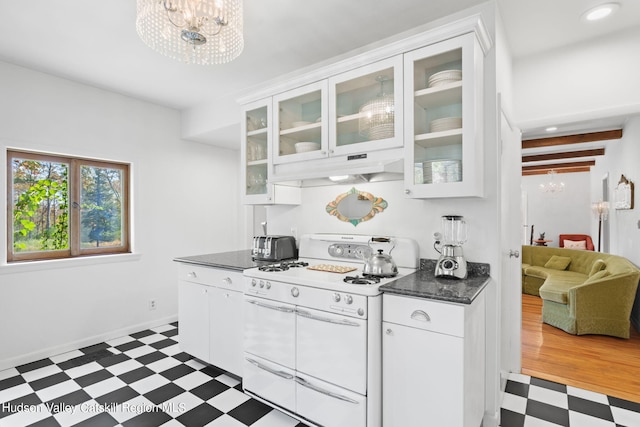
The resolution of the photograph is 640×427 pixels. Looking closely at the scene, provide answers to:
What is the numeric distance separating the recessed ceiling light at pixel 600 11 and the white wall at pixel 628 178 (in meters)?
2.57

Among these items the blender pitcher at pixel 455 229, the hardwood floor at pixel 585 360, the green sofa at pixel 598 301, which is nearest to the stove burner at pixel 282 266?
the blender pitcher at pixel 455 229

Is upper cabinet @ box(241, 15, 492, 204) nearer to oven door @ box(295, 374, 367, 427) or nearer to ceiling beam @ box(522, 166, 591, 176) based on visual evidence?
oven door @ box(295, 374, 367, 427)

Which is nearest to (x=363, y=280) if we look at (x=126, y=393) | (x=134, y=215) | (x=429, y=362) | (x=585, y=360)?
(x=429, y=362)

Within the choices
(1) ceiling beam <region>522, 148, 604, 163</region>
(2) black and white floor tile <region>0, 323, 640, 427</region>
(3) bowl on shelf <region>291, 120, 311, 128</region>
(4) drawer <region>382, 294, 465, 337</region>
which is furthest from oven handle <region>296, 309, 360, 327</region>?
(1) ceiling beam <region>522, 148, 604, 163</region>

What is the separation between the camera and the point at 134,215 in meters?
3.66

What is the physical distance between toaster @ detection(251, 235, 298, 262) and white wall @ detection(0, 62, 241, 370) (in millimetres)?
1772

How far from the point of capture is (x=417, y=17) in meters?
2.19

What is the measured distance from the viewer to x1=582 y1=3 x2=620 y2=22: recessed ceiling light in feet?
6.61

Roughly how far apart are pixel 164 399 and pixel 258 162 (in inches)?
77.4

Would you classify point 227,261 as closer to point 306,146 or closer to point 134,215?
point 306,146

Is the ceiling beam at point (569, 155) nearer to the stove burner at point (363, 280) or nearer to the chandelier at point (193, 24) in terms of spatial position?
the stove burner at point (363, 280)


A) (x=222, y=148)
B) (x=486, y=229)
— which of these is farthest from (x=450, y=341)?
(x=222, y=148)

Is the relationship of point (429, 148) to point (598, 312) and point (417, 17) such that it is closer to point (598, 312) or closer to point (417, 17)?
point (417, 17)

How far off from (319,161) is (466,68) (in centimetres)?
113
